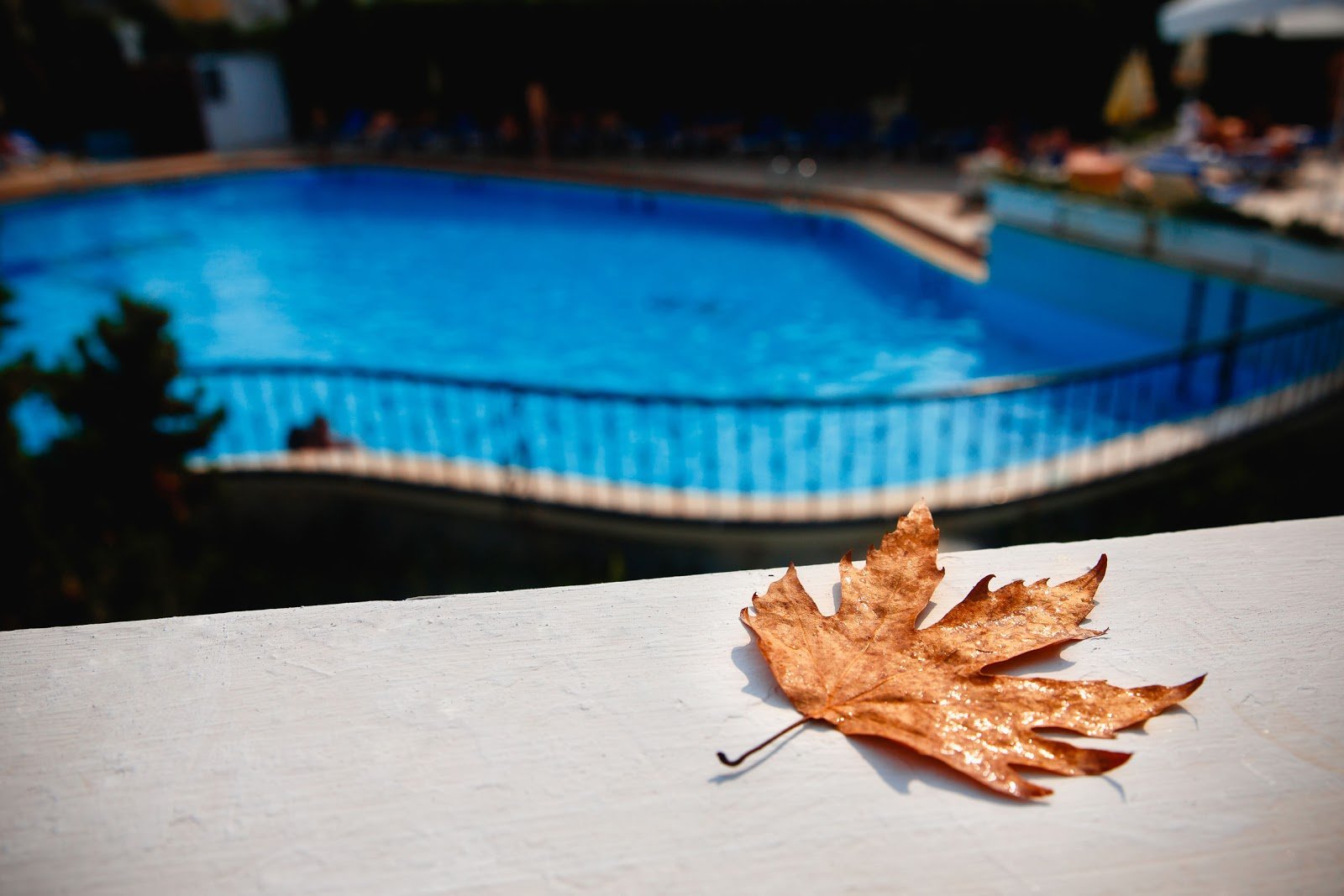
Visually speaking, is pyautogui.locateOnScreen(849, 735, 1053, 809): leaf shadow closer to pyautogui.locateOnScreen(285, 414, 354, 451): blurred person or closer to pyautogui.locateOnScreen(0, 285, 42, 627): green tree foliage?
pyautogui.locateOnScreen(0, 285, 42, 627): green tree foliage

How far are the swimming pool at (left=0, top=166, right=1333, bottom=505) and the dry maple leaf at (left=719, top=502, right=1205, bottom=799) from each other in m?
5.02


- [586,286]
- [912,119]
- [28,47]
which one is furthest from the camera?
[28,47]

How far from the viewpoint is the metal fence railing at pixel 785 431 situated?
21.0ft

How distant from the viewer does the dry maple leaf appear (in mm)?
888

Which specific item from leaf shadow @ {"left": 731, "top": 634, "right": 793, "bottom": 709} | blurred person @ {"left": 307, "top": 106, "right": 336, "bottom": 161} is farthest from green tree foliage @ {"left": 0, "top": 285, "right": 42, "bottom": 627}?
blurred person @ {"left": 307, "top": 106, "right": 336, "bottom": 161}

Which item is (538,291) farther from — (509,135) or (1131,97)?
(509,135)

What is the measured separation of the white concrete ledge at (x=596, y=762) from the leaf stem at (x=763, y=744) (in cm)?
1

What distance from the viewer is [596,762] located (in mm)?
869

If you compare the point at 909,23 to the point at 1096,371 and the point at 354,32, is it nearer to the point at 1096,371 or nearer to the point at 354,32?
the point at 354,32

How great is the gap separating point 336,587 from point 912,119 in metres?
18.2

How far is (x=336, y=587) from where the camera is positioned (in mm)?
6477

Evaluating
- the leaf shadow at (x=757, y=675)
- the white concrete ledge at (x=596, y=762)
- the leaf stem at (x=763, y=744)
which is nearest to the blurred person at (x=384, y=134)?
the white concrete ledge at (x=596, y=762)

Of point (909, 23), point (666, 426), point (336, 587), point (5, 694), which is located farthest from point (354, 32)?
point (5, 694)

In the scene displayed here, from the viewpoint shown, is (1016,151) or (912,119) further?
(912,119)
